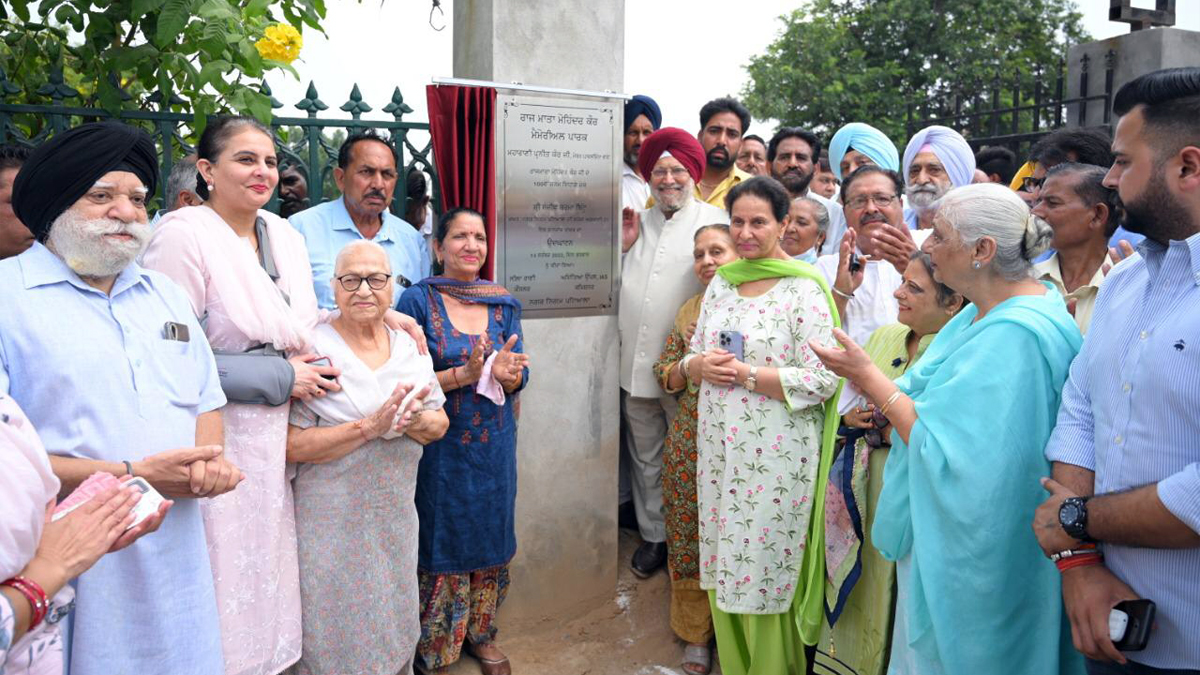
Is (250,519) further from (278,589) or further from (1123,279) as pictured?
(1123,279)

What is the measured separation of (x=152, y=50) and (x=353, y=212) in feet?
3.51

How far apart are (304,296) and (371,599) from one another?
3.85ft

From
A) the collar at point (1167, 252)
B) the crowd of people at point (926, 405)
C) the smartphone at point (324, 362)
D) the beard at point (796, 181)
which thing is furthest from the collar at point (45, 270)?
the beard at point (796, 181)

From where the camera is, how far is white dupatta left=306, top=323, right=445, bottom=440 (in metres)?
3.34

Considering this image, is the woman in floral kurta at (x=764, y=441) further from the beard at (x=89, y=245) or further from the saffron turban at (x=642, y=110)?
the beard at (x=89, y=245)

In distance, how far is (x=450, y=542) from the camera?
3859mm

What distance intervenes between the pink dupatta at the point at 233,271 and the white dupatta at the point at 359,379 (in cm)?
11

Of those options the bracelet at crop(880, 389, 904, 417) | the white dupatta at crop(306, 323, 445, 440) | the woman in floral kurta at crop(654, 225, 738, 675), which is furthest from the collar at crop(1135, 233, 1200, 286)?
the white dupatta at crop(306, 323, 445, 440)

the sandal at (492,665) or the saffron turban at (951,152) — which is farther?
the saffron turban at (951,152)

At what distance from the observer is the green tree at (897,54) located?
2569cm

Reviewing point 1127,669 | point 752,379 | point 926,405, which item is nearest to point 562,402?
point 752,379

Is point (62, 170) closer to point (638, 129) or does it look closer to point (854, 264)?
point (854, 264)

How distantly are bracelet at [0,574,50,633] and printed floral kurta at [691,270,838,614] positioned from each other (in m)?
2.64

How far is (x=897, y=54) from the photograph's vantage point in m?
27.4
